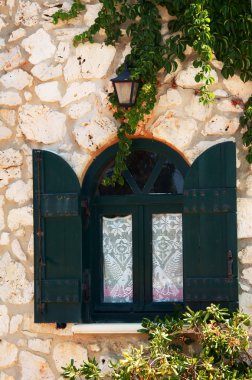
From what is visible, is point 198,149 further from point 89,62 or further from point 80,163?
point 89,62

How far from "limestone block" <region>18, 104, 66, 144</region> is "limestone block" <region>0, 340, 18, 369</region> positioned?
1662 millimetres

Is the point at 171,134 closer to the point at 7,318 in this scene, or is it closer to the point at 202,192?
the point at 202,192

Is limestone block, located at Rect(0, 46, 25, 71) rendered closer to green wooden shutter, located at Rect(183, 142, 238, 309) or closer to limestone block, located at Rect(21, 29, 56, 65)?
limestone block, located at Rect(21, 29, 56, 65)

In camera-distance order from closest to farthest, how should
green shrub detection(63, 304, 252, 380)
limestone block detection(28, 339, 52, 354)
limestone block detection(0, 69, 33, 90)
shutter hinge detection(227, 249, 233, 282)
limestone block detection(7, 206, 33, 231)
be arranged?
green shrub detection(63, 304, 252, 380), shutter hinge detection(227, 249, 233, 282), limestone block detection(28, 339, 52, 354), limestone block detection(7, 206, 33, 231), limestone block detection(0, 69, 33, 90)

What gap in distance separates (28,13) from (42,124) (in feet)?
3.06

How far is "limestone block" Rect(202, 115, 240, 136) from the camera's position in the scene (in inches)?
257

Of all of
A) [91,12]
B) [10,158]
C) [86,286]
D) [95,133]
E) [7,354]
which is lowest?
[7,354]

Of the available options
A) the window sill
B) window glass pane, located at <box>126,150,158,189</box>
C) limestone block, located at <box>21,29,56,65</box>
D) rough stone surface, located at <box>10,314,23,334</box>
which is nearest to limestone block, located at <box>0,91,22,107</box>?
limestone block, located at <box>21,29,56,65</box>

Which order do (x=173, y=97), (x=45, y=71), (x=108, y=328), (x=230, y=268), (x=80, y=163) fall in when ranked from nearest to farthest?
(x=230, y=268) → (x=108, y=328) → (x=173, y=97) → (x=80, y=163) → (x=45, y=71)

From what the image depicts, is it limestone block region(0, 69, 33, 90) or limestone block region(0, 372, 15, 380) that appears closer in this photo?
limestone block region(0, 372, 15, 380)

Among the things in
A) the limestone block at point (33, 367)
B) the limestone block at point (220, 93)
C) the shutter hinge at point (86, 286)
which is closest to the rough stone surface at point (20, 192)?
the shutter hinge at point (86, 286)

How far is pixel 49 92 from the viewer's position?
6793 mm

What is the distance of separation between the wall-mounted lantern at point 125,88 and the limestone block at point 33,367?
6.99 ft

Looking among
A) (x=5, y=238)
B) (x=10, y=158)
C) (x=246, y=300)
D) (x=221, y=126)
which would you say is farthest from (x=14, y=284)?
(x=221, y=126)
